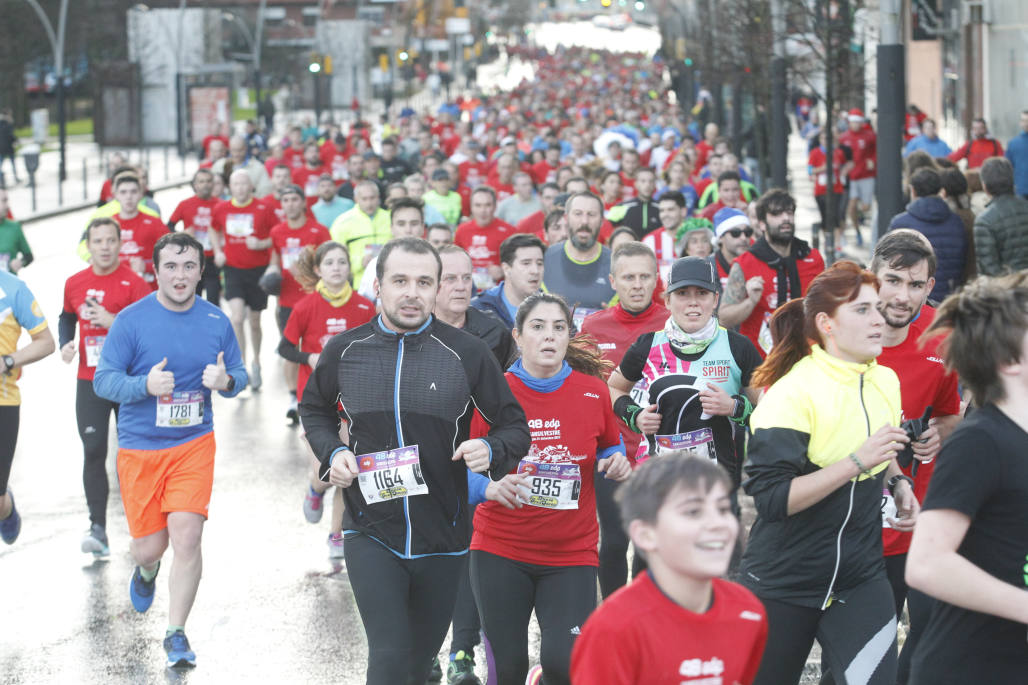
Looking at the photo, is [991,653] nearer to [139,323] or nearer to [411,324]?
[411,324]

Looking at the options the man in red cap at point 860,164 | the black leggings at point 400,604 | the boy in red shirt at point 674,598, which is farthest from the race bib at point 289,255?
the man in red cap at point 860,164

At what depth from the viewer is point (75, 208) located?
36562 millimetres

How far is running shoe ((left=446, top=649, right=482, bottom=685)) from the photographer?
666cm

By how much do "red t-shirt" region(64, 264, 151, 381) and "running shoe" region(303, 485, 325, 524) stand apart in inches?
57.9

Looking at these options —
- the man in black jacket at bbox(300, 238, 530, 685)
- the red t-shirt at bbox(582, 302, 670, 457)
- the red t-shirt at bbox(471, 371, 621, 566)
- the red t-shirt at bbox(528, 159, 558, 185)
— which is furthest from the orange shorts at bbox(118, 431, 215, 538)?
the red t-shirt at bbox(528, 159, 558, 185)

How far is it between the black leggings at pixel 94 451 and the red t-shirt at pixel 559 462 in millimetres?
A: 3812

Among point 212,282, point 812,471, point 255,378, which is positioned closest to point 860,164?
point 212,282

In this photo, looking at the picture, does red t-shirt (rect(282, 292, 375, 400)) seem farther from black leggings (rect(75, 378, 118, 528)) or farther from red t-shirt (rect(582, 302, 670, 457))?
red t-shirt (rect(582, 302, 670, 457))

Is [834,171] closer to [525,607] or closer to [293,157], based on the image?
[293,157]

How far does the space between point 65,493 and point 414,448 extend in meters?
6.13

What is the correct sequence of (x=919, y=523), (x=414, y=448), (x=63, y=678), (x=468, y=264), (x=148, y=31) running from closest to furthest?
(x=919, y=523), (x=414, y=448), (x=63, y=678), (x=468, y=264), (x=148, y=31)

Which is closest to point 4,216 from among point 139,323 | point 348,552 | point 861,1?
point 139,323

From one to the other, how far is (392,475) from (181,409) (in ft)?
7.24

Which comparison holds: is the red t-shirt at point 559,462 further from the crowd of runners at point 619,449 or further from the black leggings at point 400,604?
the black leggings at point 400,604
